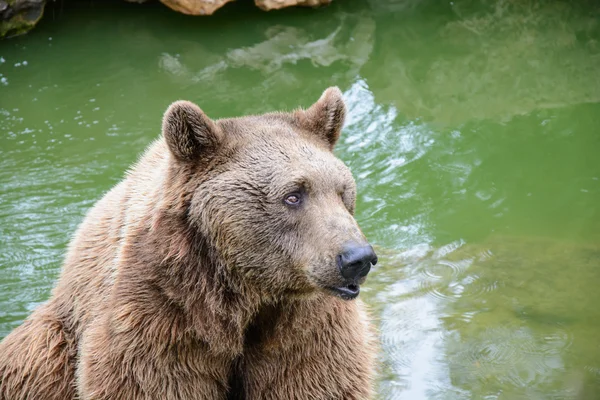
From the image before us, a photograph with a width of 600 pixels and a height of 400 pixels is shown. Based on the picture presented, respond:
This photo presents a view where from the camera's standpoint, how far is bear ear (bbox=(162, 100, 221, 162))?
3842mm

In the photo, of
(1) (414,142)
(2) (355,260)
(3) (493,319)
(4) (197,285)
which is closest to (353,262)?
(2) (355,260)

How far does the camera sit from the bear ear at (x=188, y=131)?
3842 millimetres

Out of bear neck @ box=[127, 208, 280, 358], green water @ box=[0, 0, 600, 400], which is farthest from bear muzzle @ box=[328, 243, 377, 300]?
green water @ box=[0, 0, 600, 400]

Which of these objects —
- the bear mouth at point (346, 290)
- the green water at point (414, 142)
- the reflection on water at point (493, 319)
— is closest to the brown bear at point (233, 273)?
the bear mouth at point (346, 290)

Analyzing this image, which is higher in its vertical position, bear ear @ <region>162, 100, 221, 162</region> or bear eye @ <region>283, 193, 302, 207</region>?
bear ear @ <region>162, 100, 221, 162</region>

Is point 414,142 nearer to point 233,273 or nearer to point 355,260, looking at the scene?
point 233,273

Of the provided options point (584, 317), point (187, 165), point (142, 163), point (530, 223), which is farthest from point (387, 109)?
point (187, 165)

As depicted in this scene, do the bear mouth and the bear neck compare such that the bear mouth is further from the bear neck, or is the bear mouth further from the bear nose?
the bear neck

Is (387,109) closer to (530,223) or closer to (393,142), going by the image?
(393,142)

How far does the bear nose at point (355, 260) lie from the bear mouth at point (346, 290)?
3.4 inches

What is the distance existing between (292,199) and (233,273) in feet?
1.64

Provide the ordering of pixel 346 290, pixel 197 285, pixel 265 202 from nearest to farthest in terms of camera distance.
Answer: pixel 346 290 → pixel 265 202 → pixel 197 285

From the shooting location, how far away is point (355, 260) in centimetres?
354

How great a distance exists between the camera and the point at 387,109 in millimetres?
9578
